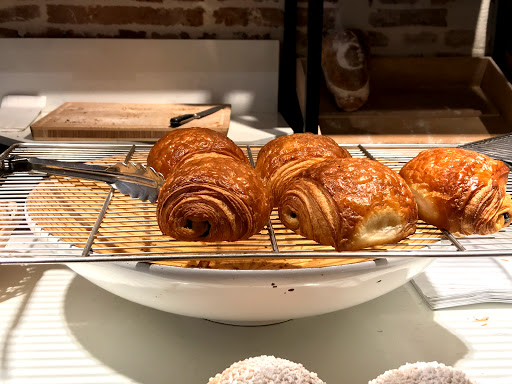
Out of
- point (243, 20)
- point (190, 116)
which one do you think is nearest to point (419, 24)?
point (243, 20)

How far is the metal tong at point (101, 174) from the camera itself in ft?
2.54

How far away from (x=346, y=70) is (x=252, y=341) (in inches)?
54.0

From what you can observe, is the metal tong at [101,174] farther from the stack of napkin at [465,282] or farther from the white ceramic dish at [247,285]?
the stack of napkin at [465,282]

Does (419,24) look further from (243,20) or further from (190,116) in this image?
(190,116)

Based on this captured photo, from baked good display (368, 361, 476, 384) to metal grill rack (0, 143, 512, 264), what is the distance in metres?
0.12

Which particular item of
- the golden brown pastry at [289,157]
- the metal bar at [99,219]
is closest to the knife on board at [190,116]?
the metal bar at [99,219]

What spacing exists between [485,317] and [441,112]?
1286mm

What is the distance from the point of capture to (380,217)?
0.66m

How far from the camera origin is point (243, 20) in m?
2.04

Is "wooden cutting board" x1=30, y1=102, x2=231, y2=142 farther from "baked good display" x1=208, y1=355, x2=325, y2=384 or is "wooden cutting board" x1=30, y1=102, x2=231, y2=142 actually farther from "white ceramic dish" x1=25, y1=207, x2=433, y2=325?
"baked good display" x1=208, y1=355, x2=325, y2=384

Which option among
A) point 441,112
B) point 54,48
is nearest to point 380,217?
point 441,112

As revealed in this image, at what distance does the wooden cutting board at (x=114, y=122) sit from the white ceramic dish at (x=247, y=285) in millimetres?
978

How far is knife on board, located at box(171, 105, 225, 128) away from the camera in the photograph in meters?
1.66

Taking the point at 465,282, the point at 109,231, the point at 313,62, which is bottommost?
the point at 465,282
